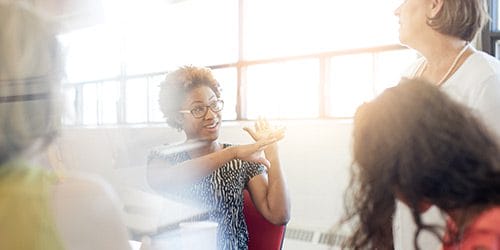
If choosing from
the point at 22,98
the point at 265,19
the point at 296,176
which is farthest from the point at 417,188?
the point at 265,19

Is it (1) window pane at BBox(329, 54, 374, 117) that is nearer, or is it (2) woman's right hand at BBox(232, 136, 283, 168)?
(2) woman's right hand at BBox(232, 136, 283, 168)

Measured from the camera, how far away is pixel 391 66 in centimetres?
123

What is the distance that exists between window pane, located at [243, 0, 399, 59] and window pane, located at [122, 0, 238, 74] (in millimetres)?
75

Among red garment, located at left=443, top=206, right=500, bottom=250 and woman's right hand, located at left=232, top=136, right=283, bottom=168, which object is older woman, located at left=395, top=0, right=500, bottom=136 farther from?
woman's right hand, located at left=232, top=136, right=283, bottom=168

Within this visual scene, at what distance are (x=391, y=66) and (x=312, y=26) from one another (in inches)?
15.3

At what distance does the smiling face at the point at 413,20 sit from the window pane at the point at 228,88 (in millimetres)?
382

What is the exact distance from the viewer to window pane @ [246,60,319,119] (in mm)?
1292

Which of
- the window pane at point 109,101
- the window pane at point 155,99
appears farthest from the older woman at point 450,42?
the window pane at point 109,101

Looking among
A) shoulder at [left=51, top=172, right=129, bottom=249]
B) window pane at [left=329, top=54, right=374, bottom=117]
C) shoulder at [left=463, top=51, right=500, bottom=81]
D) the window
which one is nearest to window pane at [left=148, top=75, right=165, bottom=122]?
the window

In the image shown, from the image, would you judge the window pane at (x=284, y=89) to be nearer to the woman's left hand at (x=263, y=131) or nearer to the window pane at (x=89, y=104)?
the woman's left hand at (x=263, y=131)

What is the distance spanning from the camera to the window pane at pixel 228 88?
108cm

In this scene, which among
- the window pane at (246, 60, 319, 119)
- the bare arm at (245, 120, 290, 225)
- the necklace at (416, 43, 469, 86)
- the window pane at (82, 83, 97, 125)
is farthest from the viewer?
the window pane at (246, 60, 319, 119)

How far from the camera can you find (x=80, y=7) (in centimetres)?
106

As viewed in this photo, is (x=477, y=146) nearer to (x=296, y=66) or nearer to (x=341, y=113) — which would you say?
(x=341, y=113)
